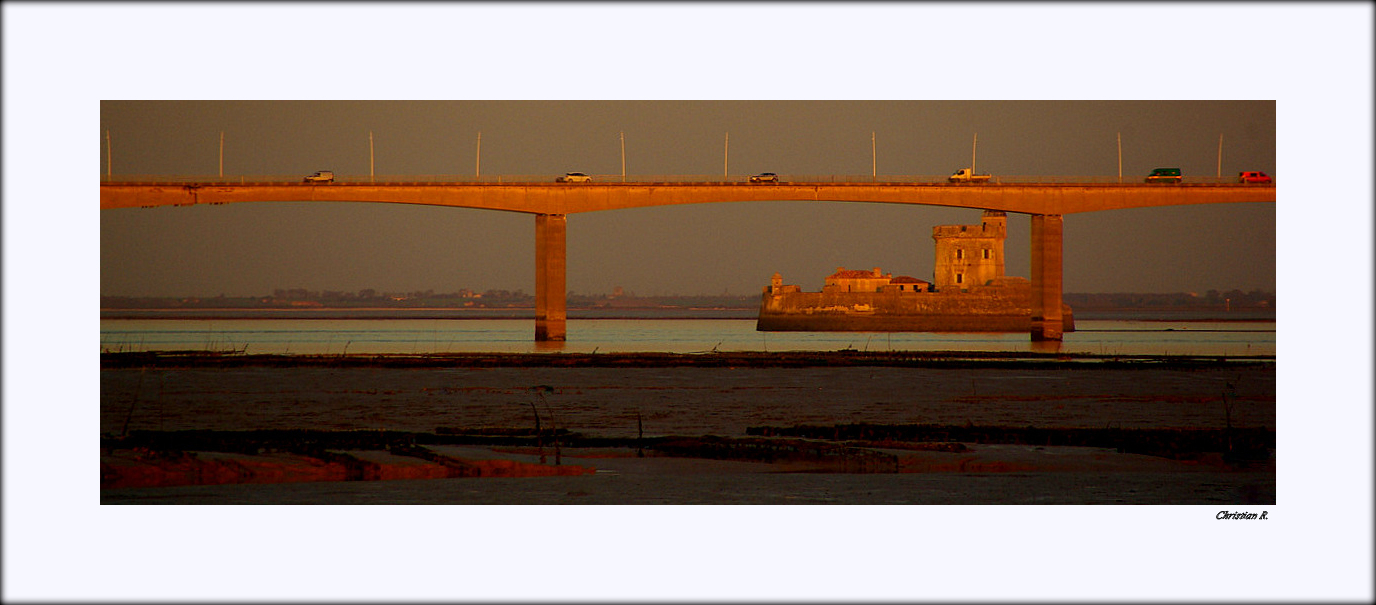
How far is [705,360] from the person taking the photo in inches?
1686

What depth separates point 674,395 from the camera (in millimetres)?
29906

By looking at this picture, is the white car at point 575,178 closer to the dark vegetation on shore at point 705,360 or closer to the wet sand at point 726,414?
the dark vegetation on shore at point 705,360

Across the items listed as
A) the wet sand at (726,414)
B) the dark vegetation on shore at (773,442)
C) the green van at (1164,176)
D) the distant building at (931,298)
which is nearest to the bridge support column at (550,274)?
the wet sand at (726,414)

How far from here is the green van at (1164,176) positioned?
53406mm

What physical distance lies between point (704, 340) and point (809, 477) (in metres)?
48.1

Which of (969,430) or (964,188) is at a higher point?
(964,188)

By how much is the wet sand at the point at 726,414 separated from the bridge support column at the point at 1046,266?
17347 millimetres

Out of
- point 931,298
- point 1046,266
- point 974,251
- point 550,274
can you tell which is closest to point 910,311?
point 931,298

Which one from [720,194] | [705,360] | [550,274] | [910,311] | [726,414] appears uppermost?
[720,194]

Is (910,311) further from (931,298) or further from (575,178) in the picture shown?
(575,178)

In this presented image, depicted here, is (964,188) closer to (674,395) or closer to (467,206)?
(467,206)

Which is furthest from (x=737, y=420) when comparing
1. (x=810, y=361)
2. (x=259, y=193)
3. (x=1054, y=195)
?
(x=1054, y=195)

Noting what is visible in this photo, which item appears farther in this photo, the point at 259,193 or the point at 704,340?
the point at 704,340

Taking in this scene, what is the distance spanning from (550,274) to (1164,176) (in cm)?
2956
